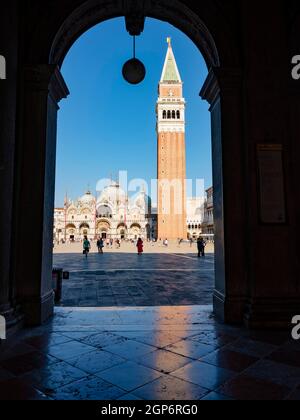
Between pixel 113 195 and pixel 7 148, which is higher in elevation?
pixel 113 195

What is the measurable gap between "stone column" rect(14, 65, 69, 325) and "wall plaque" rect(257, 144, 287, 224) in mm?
2783

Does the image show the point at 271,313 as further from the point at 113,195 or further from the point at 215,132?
the point at 113,195

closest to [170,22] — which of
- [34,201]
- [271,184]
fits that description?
[271,184]

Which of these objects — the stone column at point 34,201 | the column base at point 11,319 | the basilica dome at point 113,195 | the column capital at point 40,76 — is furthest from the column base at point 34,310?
the basilica dome at point 113,195

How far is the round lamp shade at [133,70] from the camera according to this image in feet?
15.4

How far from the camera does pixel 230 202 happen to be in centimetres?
386

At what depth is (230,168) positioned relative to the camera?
12.8 ft

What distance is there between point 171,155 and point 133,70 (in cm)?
5870

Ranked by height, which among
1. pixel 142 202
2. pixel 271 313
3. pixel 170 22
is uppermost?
pixel 142 202

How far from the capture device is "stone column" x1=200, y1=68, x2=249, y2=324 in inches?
147

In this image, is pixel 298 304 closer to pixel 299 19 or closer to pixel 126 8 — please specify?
pixel 299 19

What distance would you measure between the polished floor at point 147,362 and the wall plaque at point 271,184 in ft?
4.48

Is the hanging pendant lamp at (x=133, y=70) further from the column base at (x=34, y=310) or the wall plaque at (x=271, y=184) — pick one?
the column base at (x=34, y=310)
